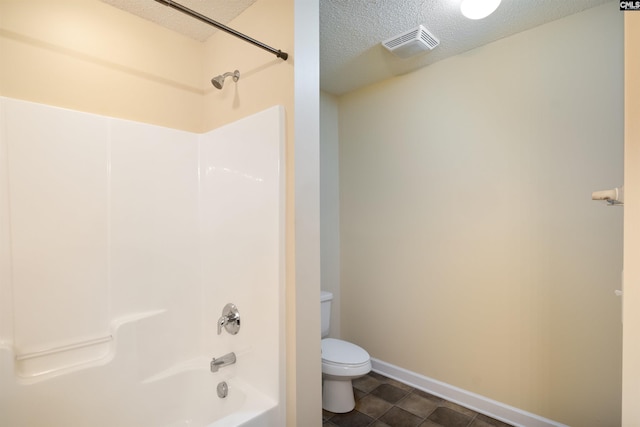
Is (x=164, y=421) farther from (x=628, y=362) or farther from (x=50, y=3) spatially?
(x=50, y=3)

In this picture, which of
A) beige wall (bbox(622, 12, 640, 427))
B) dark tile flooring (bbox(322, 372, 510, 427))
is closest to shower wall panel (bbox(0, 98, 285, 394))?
dark tile flooring (bbox(322, 372, 510, 427))

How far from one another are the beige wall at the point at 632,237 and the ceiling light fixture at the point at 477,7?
3.13 feet

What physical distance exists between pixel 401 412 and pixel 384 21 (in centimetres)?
257

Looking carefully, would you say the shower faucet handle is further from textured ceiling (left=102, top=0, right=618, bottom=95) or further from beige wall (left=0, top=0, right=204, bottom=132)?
textured ceiling (left=102, top=0, right=618, bottom=95)

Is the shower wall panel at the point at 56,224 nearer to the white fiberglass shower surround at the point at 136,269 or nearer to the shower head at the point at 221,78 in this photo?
the white fiberglass shower surround at the point at 136,269

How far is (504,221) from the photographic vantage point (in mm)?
2068

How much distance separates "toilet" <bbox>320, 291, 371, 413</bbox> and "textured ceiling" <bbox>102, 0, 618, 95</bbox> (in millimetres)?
1992

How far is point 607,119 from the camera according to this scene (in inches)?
67.6

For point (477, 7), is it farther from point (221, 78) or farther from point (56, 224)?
point (56, 224)

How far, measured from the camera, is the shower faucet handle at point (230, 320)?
162 centimetres

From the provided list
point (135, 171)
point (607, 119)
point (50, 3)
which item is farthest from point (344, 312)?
point (50, 3)

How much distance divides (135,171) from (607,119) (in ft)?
8.61

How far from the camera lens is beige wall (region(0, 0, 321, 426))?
140 centimetres

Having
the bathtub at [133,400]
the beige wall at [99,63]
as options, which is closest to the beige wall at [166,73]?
the beige wall at [99,63]
